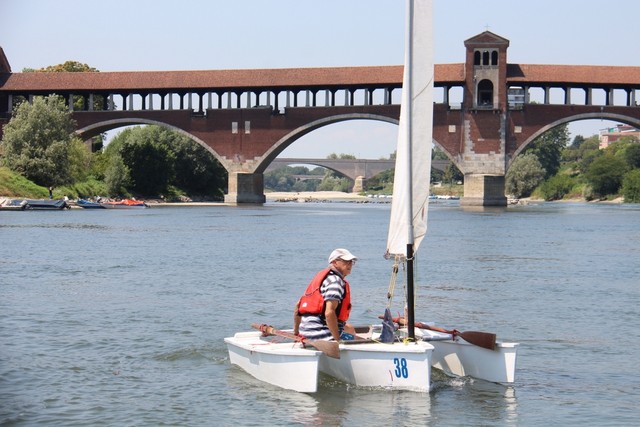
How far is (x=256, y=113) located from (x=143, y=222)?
24232 millimetres

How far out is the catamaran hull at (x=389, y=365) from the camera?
11062 millimetres

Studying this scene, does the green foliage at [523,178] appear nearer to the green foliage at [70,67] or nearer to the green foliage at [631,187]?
the green foliage at [631,187]

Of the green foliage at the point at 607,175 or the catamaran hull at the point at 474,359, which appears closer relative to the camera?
the catamaran hull at the point at 474,359

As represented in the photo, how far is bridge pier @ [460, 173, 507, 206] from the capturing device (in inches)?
2672

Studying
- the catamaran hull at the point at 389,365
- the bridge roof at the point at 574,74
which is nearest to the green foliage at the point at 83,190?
the bridge roof at the point at 574,74

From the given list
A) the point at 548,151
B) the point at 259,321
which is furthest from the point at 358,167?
the point at 259,321

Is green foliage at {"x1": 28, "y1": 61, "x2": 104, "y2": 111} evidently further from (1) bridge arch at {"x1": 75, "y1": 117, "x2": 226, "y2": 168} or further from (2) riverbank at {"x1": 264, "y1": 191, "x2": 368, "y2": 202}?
(2) riverbank at {"x1": 264, "y1": 191, "x2": 368, "y2": 202}

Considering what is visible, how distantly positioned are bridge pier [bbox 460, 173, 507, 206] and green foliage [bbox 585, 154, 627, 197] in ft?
88.6

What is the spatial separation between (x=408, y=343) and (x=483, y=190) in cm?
5777

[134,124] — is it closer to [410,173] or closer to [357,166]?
[410,173]

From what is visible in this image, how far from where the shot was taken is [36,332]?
612 inches

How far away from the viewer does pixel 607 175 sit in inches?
3698

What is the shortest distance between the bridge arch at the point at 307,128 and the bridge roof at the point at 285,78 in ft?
6.73

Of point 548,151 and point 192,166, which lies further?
point 548,151
